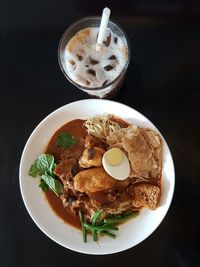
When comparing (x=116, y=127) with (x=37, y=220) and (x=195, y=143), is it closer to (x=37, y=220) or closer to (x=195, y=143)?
(x=195, y=143)

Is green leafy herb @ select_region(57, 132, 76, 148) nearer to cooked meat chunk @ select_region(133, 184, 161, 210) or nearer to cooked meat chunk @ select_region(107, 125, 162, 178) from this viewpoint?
cooked meat chunk @ select_region(107, 125, 162, 178)

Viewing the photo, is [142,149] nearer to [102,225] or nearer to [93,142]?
[93,142]

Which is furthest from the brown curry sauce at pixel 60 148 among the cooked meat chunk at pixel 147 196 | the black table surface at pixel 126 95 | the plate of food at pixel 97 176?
the cooked meat chunk at pixel 147 196

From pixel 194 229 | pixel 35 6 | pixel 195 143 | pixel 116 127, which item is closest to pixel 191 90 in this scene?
pixel 195 143

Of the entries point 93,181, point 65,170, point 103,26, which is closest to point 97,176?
point 93,181

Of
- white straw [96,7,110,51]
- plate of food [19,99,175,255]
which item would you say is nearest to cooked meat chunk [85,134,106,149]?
plate of food [19,99,175,255]
